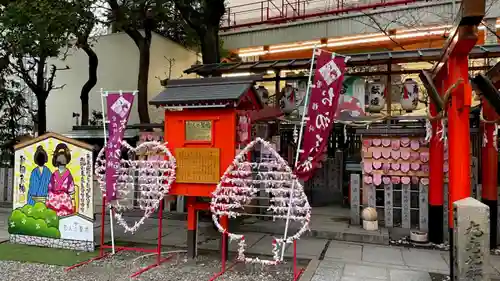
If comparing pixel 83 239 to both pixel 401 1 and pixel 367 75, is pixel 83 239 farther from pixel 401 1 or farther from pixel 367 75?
pixel 401 1

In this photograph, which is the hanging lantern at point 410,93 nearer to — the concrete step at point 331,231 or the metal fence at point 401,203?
the metal fence at point 401,203

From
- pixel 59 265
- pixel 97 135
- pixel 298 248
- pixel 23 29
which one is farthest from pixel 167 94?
pixel 97 135

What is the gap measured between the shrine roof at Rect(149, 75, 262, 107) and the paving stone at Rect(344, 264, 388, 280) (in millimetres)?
3963

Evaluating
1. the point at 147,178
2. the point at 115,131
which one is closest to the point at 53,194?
the point at 115,131

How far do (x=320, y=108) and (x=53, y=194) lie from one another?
647 centimetres

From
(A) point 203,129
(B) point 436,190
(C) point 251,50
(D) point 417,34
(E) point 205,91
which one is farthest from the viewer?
(C) point 251,50

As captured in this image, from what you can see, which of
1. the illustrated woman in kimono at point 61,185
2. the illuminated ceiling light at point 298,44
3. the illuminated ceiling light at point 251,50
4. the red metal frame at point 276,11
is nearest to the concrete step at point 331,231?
the illustrated woman in kimono at point 61,185

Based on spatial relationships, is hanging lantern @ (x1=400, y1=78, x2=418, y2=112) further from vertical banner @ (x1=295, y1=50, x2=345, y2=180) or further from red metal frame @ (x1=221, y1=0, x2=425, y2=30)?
red metal frame @ (x1=221, y1=0, x2=425, y2=30)

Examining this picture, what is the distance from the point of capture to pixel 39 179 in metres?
9.32

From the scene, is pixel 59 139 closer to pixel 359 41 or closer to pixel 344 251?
pixel 344 251

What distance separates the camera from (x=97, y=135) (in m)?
16.2

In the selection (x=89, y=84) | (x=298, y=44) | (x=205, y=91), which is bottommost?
(x=205, y=91)

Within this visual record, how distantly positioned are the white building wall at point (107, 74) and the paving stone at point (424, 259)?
14330 mm

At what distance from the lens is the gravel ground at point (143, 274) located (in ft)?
23.8
